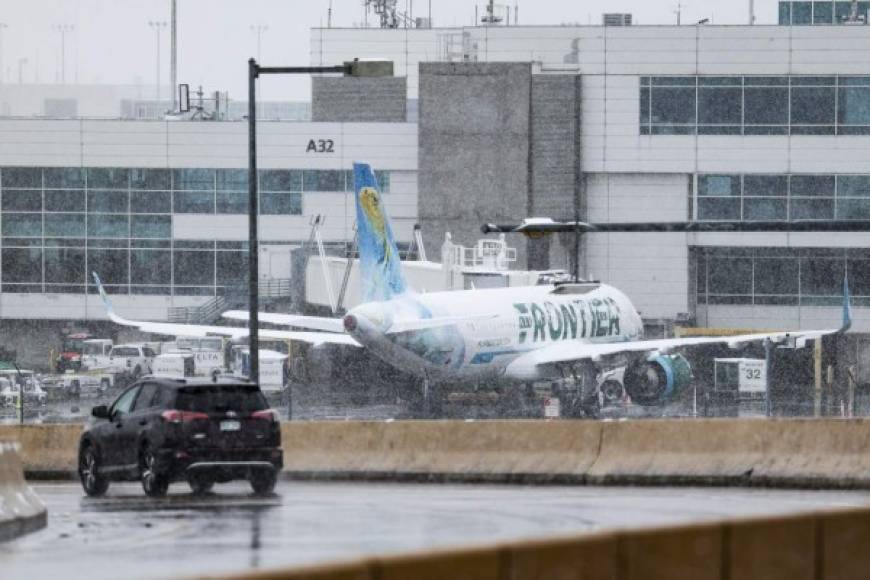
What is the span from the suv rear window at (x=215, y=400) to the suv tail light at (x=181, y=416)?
0.06 m

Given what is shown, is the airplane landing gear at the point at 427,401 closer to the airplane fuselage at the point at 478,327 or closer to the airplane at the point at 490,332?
the airplane at the point at 490,332

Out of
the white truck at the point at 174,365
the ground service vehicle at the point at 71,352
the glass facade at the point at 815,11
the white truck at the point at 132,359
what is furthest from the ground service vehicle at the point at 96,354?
the glass facade at the point at 815,11

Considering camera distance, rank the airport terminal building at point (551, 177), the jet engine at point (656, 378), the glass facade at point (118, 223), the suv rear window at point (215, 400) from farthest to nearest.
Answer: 1. the glass facade at point (118, 223)
2. the airport terminal building at point (551, 177)
3. the jet engine at point (656, 378)
4. the suv rear window at point (215, 400)

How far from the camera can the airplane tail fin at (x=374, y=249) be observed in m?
56.8

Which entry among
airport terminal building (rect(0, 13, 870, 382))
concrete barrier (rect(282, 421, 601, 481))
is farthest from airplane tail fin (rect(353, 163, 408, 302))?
airport terminal building (rect(0, 13, 870, 382))

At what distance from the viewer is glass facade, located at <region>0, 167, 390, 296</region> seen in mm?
90625

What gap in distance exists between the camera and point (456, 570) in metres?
11.1

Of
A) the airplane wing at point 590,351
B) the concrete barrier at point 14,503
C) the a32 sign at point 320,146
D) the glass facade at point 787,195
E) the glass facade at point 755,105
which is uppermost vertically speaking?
the glass facade at point 755,105

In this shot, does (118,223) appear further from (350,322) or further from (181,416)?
(181,416)

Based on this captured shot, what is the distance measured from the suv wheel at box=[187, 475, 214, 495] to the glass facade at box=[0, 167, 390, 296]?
62.7m

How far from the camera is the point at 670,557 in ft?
Result: 41.8

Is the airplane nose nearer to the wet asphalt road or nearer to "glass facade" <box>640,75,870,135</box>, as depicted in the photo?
the wet asphalt road

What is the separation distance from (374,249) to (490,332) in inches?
165

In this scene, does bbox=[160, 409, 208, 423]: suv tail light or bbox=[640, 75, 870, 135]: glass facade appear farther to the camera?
bbox=[640, 75, 870, 135]: glass facade
